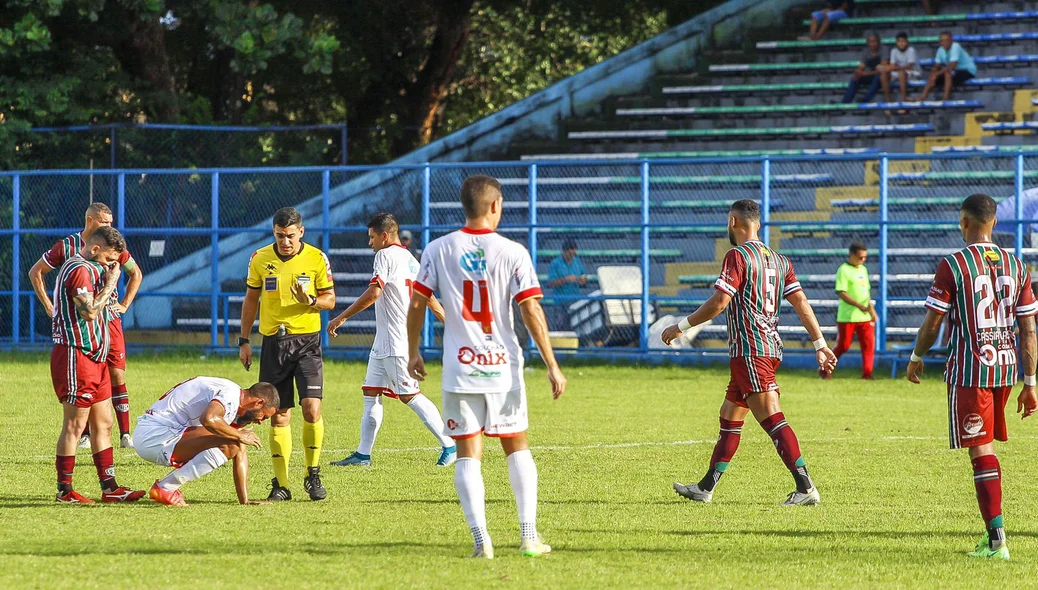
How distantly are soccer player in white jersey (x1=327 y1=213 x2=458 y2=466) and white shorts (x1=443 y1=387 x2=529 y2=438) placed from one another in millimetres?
3741

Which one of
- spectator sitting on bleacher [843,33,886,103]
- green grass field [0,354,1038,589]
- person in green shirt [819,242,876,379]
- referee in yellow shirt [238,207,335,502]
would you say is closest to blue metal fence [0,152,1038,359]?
person in green shirt [819,242,876,379]

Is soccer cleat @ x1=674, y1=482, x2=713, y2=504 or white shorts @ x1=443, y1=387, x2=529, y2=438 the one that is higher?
white shorts @ x1=443, y1=387, x2=529, y2=438

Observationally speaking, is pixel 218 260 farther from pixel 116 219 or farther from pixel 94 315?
pixel 94 315

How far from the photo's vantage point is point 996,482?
6.87 meters

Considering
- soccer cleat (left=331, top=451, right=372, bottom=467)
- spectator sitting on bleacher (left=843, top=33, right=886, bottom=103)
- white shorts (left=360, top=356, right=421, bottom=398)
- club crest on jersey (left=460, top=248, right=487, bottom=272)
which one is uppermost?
spectator sitting on bleacher (left=843, top=33, right=886, bottom=103)

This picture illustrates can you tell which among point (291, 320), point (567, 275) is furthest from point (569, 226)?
point (291, 320)

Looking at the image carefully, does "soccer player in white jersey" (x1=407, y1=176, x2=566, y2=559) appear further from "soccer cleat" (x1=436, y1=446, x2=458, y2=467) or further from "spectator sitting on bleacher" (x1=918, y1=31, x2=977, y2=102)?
"spectator sitting on bleacher" (x1=918, y1=31, x2=977, y2=102)

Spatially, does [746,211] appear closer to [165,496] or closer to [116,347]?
[165,496]

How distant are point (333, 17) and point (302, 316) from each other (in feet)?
79.1

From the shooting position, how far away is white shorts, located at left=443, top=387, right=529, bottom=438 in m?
6.65

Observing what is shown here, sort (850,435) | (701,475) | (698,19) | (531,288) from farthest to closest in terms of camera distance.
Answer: (698,19) < (850,435) < (701,475) < (531,288)

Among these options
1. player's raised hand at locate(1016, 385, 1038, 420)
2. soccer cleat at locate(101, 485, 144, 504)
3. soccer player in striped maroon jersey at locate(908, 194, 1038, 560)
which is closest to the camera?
soccer player in striped maroon jersey at locate(908, 194, 1038, 560)

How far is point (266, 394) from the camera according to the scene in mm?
8531

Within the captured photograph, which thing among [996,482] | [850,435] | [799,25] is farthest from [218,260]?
[996,482]
